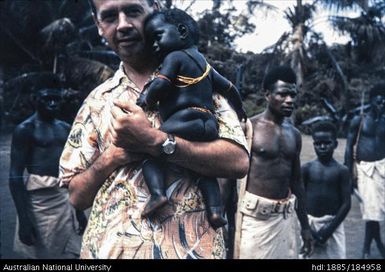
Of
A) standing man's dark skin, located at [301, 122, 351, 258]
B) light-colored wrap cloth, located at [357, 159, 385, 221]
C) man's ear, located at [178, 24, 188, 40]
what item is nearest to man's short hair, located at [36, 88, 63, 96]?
standing man's dark skin, located at [301, 122, 351, 258]

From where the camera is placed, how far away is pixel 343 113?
38.1 feet

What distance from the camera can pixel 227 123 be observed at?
1572 mm

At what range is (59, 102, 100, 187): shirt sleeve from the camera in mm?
1566

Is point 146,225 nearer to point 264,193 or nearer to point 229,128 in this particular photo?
point 229,128

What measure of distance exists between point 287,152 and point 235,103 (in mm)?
2085

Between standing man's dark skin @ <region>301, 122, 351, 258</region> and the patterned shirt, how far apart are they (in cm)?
270

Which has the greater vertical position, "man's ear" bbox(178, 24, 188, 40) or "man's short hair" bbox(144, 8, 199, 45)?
"man's short hair" bbox(144, 8, 199, 45)

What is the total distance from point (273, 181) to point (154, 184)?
7.70 feet

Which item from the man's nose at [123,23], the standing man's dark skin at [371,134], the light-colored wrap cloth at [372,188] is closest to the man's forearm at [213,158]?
the man's nose at [123,23]

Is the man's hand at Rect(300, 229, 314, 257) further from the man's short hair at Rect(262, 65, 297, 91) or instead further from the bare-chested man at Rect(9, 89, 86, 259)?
the bare-chested man at Rect(9, 89, 86, 259)

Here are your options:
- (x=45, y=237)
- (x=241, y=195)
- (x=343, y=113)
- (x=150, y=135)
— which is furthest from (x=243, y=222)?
(x=343, y=113)

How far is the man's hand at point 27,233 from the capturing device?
3.87 meters

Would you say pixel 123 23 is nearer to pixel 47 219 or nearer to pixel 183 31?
pixel 183 31

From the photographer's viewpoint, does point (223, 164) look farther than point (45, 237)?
No
